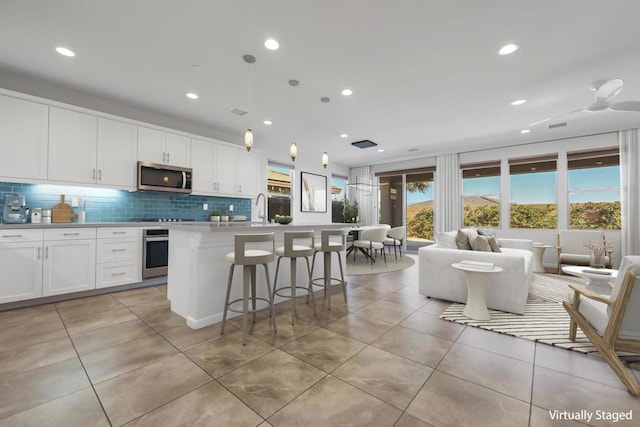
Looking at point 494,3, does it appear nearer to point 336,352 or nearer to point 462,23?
point 462,23

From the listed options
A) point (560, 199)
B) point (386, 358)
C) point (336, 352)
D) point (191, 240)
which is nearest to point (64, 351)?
point (191, 240)

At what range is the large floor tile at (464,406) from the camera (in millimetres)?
1379

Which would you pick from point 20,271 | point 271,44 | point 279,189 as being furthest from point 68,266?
point 279,189

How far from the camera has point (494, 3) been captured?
2082 millimetres

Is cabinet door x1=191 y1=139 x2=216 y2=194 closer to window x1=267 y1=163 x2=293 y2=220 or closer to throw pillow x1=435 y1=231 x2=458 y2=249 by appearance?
window x1=267 y1=163 x2=293 y2=220

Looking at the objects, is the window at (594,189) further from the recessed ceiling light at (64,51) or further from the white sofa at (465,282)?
the recessed ceiling light at (64,51)

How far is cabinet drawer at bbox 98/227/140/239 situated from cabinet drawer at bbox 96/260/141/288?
1.21 feet

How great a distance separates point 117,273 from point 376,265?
4451mm

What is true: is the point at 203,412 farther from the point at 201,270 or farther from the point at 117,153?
the point at 117,153

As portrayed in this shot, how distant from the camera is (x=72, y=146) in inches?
137

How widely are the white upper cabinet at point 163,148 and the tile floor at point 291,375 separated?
2425mm

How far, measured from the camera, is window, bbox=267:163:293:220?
643 cm

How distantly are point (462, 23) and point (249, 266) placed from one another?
110 inches

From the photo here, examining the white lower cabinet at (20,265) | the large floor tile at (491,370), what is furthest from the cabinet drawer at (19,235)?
the large floor tile at (491,370)
